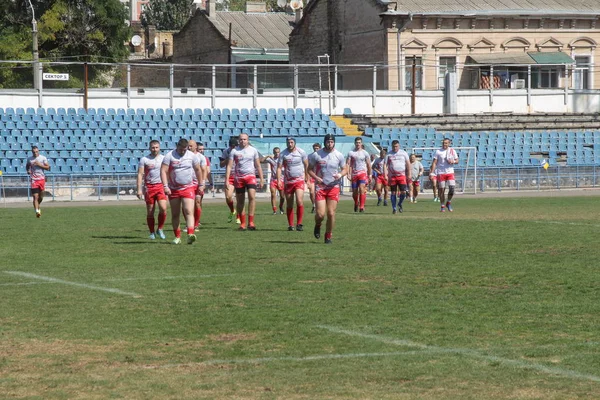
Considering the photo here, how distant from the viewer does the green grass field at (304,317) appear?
25.7ft

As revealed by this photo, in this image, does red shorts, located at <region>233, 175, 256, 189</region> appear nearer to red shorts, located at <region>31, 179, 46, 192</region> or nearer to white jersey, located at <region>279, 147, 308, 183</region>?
white jersey, located at <region>279, 147, 308, 183</region>

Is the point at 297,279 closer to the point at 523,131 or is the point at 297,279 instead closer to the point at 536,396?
the point at 536,396

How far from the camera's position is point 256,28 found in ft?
258

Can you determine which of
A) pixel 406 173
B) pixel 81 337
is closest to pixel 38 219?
pixel 406 173

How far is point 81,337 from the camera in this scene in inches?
384

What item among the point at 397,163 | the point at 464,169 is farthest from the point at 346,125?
the point at 397,163

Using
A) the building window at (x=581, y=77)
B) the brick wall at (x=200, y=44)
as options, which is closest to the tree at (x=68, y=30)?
the brick wall at (x=200, y=44)

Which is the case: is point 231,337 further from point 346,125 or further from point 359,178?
point 346,125

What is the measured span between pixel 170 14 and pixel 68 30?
4637 centimetres

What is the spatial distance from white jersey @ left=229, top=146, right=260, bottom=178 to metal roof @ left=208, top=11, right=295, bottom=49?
174 feet

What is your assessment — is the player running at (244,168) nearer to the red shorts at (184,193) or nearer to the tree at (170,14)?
the red shorts at (184,193)

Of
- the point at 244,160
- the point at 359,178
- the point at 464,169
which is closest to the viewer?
the point at 244,160

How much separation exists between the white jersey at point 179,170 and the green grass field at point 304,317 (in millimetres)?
1088

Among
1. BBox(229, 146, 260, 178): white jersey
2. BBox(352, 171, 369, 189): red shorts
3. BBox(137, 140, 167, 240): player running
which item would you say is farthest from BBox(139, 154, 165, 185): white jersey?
BBox(352, 171, 369, 189): red shorts
